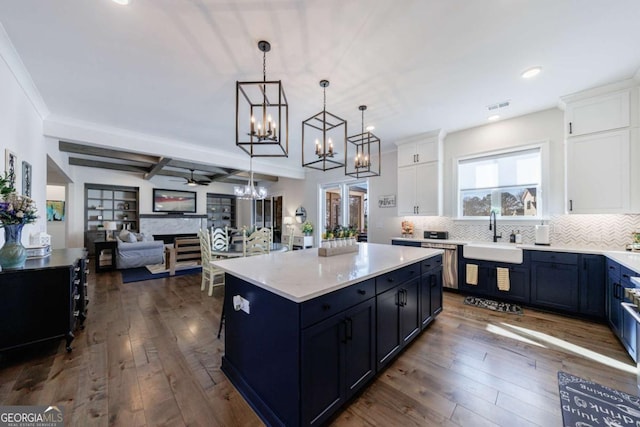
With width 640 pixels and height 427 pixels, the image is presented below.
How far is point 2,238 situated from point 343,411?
3.46 metres

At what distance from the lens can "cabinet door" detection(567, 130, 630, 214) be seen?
292cm

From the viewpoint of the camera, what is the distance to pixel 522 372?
2070 mm

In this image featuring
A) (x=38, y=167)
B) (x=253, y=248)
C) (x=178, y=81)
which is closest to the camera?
(x=178, y=81)

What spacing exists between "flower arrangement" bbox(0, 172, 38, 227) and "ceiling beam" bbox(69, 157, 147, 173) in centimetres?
583

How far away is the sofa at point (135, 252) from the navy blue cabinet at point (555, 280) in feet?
25.1

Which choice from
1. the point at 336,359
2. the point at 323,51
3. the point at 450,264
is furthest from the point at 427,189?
the point at 336,359

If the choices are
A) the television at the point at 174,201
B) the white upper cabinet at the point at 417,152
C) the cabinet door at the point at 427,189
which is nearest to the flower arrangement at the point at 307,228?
the white upper cabinet at the point at 417,152

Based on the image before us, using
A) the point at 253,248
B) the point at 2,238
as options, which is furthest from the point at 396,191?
the point at 2,238

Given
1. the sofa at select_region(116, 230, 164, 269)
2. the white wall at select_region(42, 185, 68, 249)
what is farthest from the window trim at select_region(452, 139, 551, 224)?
the white wall at select_region(42, 185, 68, 249)

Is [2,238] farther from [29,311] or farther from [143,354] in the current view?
[143,354]

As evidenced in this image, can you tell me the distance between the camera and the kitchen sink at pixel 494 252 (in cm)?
346

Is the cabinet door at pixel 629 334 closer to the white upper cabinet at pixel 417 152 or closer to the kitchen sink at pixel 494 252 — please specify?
the kitchen sink at pixel 494 252

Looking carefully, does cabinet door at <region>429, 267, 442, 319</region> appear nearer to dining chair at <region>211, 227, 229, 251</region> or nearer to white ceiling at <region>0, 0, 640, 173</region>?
white ceiling at <region>0, 0, 640, 173</region>

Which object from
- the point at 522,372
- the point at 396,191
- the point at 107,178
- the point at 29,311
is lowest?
the point at 522,372
